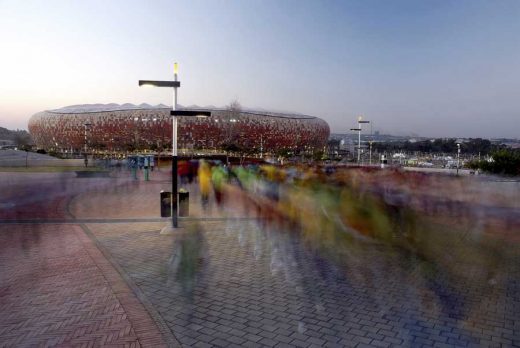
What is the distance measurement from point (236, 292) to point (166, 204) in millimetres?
5592

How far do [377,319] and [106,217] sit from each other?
10012 mm

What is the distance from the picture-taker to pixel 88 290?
6.86 m

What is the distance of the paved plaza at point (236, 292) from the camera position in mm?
5375

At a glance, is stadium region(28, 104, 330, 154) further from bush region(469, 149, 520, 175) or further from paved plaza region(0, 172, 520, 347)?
paved plaza region(0, 172, 520, 347)

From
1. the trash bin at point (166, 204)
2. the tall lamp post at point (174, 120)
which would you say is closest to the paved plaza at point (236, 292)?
the tall lamp post at point (174, 120)

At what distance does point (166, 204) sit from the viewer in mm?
12008

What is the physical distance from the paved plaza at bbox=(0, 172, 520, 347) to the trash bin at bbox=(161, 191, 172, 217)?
53 centimetres

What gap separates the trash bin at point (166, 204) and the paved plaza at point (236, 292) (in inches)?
20.7

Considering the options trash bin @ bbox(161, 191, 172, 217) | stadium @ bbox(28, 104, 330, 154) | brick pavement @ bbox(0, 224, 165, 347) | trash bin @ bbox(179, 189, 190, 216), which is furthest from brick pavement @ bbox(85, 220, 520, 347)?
stadium @ bbox(28, 104, 330, 154)

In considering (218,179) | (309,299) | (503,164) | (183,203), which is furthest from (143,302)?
(503,164)

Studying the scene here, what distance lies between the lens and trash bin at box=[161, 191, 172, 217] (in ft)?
39.1

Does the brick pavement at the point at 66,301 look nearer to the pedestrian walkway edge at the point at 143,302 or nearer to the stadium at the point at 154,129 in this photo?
the pedestrian walkway edge at the point at 143,302

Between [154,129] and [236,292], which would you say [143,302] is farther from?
[154,129]

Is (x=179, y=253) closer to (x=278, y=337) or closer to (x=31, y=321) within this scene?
(x=31, y=321)
